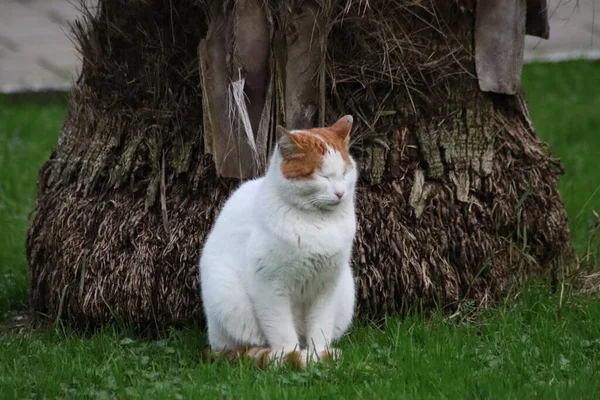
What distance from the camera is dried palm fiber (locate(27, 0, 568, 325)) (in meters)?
4.61

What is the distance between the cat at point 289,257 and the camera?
3.94 metres

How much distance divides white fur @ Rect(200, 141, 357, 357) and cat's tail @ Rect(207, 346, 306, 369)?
3 cm

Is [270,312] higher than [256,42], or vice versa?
[256,42]

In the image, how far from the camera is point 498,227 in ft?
16.0

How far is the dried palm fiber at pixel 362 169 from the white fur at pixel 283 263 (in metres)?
0.54

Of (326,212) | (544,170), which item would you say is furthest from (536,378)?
(544,170)

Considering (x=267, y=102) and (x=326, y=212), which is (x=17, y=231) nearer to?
(x=267, y=102)

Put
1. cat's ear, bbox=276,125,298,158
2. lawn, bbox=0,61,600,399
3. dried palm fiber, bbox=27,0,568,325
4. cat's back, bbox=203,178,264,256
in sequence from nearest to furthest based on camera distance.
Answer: lawn, bbox=0,61,600,399 < cat's ear, bbox=276,125,298,158 < cat's back, bbox=203,178,264,256 < dried palm fiber, bbox=27,0,568,325

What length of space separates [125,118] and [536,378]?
2367 mm

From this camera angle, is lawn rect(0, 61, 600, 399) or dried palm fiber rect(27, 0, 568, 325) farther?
dried palm fiber rect(27, 0, 568, 325)

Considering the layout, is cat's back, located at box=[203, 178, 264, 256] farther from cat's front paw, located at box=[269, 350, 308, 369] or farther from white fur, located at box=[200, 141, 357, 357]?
cat's front paw, located at box=[269, 350, 308, 369]

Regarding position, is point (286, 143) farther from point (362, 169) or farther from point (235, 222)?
point (362, 169)

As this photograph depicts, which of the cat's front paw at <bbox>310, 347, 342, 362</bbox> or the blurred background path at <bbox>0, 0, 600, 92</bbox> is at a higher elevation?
the blurred background path at <bbox>0, 0, 600, 92</bbox>

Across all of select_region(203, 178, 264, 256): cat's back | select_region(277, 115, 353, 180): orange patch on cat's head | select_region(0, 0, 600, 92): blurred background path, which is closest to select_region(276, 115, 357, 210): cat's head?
select_region(277, 115, 353, 180): orange patch on cat's head
